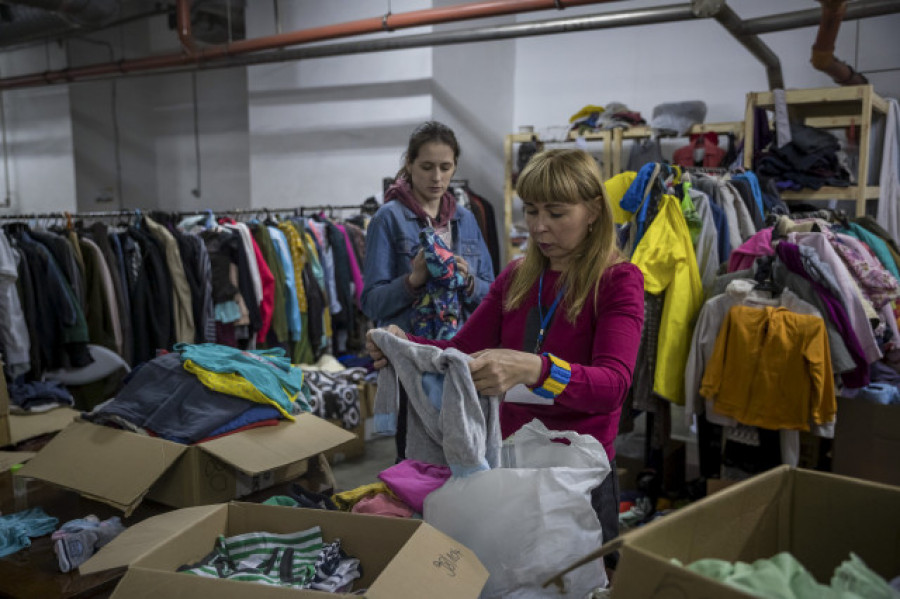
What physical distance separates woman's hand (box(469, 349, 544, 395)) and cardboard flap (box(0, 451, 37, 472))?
190cm

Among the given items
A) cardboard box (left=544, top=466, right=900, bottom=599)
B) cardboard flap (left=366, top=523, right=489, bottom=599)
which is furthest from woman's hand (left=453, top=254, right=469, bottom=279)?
cardboard box (left=544, top=466, right=900, bottom=599)

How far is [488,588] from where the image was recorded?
1.24m

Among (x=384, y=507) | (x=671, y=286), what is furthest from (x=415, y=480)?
(x=671, y=286)

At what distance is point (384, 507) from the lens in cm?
150

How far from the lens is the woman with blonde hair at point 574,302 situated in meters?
1.47

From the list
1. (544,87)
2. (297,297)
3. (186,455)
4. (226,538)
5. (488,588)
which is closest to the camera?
(488,588)

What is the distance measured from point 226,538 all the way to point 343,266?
3889mm

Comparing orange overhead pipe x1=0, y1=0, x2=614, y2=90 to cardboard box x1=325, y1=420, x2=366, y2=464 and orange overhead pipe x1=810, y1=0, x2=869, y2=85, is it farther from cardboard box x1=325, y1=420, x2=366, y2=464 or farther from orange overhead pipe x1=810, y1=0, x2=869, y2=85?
cardboard box x1=325, y1=420, x2=366, y2=464

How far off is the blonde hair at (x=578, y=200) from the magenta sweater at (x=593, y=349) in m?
0.03

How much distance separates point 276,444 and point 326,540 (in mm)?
772

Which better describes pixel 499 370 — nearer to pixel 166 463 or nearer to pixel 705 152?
pixel 166 463

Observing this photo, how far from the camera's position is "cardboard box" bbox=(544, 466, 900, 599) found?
0.92 m

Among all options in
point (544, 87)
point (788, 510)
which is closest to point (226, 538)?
point (788, 510)

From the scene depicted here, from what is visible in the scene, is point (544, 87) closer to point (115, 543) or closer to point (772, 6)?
point (772, 6)
